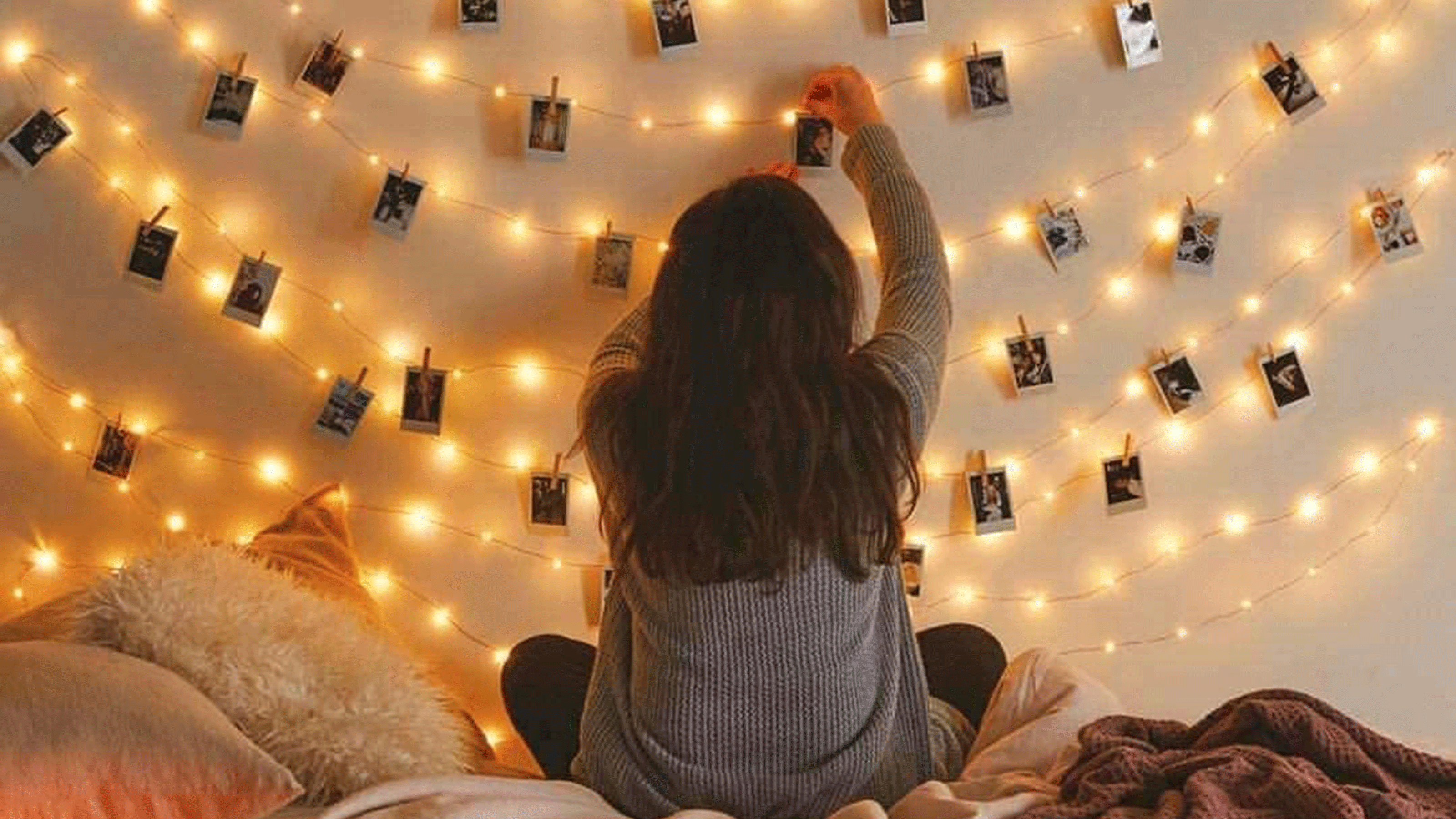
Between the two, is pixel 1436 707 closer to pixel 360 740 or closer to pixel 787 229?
pixel 787 229

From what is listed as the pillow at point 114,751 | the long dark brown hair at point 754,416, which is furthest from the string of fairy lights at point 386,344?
the pillow at point 114,751

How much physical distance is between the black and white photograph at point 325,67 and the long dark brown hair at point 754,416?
0.67 metres

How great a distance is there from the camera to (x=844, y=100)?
191 cm

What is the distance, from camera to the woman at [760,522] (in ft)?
4.83

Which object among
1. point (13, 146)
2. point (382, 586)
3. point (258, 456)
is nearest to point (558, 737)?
point (382, 586)

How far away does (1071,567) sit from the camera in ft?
7.02

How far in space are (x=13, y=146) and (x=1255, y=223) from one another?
63.9 inches

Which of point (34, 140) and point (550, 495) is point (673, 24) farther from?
point (34, 140)

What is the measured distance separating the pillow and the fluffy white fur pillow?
0.26 ft

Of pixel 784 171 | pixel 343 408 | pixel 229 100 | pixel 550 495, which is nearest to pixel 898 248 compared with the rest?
pixel 784 171

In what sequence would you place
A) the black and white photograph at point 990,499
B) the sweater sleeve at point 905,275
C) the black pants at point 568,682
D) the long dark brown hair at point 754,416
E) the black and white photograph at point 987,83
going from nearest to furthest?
the long dark brown hair at point 754,416, the sweater sleeve at point 905,275, the black pants at point 568,682, the black and white photograph at point 987,83, the black and white photograph at point 990,499

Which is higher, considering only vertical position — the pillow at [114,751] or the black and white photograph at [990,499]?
the black and white photograph at [990,499]

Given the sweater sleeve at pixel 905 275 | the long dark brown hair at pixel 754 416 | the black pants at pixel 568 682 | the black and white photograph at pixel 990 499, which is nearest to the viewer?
the long dark brown hair at pixel 754 416

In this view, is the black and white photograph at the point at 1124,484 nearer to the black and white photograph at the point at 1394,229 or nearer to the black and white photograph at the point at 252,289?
the black and white photograph at the point at 1394,229
